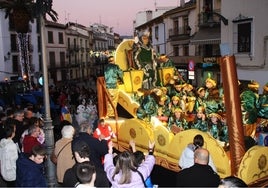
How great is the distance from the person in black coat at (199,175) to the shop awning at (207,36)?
1975 centimetres

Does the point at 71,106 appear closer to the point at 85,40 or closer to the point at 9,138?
the point at 9,138

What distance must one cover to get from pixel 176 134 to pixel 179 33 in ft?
88.8

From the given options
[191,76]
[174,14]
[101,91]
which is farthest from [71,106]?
[174,14]

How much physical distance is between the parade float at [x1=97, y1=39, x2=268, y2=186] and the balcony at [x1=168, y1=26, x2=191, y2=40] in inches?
817

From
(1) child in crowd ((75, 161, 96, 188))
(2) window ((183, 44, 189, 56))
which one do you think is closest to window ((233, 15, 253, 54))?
(2) window ((183, 44, 189, 56))

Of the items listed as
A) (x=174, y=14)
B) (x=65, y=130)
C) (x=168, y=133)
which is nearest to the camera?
(x=65, y=130)

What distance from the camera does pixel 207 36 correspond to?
24812 millimetres

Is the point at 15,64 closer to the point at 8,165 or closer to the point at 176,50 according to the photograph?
the point at 176,50

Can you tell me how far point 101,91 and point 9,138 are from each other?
194 inches

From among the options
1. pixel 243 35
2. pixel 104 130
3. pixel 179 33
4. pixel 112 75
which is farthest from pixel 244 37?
pixel 179 33

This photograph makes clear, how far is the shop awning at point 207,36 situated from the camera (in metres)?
23.4

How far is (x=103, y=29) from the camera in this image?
88062 mm

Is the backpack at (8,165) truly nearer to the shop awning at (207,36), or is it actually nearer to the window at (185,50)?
the shop awning at (207,36)

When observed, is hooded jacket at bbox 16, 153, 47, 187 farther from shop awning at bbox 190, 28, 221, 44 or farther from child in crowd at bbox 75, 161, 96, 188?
shop awning at bbox 190, 28, 221, 44
